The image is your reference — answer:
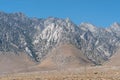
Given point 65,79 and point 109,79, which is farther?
point 65,79

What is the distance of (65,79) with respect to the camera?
70188 millimetres

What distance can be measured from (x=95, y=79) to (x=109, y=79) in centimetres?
223

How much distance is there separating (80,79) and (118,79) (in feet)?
20.6

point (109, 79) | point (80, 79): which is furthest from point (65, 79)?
point (109, 79)

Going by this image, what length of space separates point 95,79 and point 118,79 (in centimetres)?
385

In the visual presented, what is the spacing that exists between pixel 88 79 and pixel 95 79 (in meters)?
1.16

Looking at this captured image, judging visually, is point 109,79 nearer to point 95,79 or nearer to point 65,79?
point 95,79

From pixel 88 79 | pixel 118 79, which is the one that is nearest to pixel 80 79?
pixel 88 79

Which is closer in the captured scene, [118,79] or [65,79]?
[118,79]

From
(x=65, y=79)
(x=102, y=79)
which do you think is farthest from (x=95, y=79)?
(x=65, y=79)

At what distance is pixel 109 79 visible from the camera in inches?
2594

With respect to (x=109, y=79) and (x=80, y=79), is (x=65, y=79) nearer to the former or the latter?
(x=80, y=79)

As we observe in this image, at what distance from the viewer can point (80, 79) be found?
67.6 meters

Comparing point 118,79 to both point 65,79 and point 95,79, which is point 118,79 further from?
point 65,79
